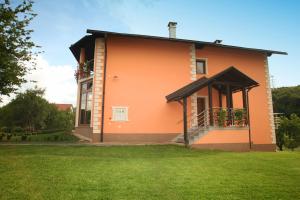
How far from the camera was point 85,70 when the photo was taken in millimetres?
13375

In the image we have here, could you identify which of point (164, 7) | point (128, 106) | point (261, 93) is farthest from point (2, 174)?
point (261, 93)

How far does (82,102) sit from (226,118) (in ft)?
27.9

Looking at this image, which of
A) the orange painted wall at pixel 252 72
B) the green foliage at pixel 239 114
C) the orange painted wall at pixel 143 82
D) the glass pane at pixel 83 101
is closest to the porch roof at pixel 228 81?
the orange painted wall at pixel 143 82

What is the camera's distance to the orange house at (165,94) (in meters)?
11.1

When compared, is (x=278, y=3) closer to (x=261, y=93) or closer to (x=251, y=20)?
(x=251, y=20)

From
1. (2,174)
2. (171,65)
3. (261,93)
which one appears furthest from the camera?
(261,93)

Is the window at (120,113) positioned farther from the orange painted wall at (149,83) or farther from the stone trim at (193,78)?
the stone trim at (193,78)

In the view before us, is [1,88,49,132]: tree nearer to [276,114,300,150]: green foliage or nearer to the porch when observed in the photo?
the porch

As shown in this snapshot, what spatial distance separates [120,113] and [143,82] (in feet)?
7.45

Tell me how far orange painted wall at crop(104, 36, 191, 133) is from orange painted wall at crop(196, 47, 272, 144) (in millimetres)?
2339

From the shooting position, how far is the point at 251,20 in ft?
38.3

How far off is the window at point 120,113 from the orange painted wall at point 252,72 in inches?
236

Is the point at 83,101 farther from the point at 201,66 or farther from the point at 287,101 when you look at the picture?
the point at 287,101

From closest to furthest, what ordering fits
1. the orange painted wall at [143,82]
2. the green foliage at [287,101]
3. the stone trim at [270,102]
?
the orange painted wall at [143,82] < the stone trim at [270,102] < the green foliage at [287,101]
